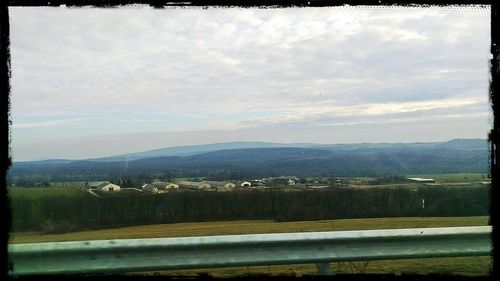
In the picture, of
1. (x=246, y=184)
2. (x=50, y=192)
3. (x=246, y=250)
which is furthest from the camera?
(x=246, y=250)

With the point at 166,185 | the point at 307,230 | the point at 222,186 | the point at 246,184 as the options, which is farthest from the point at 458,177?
the point at 166,185

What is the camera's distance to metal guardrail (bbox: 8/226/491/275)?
263cm

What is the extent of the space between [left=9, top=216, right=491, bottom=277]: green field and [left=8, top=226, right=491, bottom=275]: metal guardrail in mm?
38

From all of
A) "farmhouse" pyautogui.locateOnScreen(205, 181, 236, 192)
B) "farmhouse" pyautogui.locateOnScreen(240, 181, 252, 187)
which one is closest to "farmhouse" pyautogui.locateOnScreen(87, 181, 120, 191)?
"farmhouse" pyautogui.locateOnScreen(205, 181, 236, 192)

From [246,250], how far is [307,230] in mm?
420

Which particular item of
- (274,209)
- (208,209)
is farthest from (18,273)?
(274,209)

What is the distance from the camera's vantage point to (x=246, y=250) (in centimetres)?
279

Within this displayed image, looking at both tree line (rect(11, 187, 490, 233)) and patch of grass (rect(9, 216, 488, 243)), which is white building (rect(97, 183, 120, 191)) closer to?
tree line (rect(11, 187, 490, 233))

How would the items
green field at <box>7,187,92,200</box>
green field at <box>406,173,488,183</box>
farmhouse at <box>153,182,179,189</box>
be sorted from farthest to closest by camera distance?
farmhouse at <box>153,182,179,189</box> → green field at <box>406,173,488,183</box> → green field at <box>7,187,92,200</box>

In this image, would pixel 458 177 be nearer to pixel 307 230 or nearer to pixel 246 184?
A: pixel 307 230

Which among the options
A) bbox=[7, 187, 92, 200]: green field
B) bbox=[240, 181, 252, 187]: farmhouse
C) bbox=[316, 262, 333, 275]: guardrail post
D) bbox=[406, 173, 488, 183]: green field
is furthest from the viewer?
bbox=[316, 262, 333, 275]: guardrail post

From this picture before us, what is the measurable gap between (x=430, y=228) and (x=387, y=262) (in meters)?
0.38

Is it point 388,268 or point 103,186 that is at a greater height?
point 103,186

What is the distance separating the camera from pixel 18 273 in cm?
→ 241
